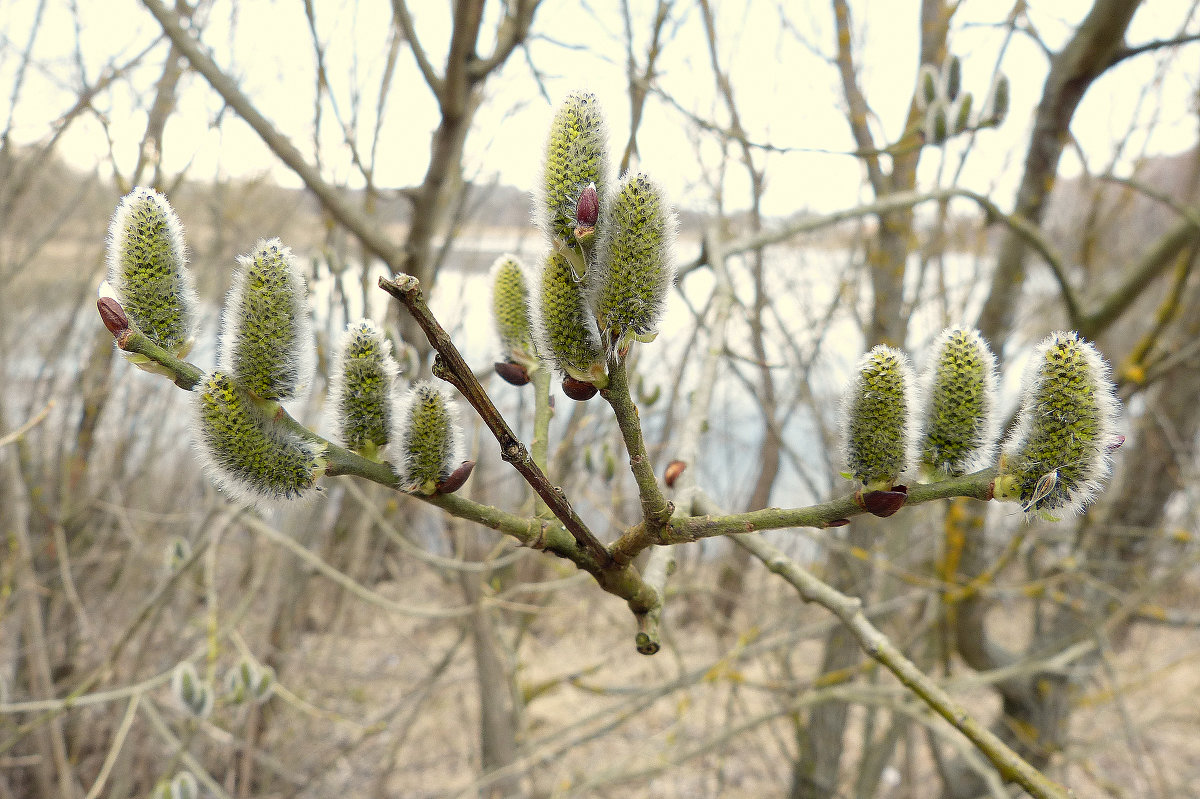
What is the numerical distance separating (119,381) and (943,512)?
4.01 m

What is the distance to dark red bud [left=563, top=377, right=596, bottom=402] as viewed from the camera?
737 mm

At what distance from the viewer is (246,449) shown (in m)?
0.76

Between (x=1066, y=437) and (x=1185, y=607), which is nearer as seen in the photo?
(x=1066, y=437)

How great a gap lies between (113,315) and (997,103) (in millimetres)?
2328

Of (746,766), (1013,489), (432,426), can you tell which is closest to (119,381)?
(432,426)

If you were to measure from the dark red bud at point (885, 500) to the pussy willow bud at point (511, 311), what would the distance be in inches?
17.0

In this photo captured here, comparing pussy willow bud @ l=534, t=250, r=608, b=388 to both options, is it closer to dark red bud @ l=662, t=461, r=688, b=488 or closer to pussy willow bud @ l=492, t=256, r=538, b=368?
pussy willow bud @ l=492, t=256, r=538, b=368

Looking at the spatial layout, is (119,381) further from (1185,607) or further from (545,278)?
(1185,607)

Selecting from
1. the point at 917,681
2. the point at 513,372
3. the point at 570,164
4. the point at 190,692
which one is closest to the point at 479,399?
the point at 570,164

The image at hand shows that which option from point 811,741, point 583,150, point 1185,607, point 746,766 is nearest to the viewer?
point 583,150

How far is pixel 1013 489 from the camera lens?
0.74 metres

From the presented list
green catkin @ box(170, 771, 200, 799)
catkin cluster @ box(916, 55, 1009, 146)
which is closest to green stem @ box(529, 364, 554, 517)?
catkin cluster @ box(916, 55, 1009, 146)

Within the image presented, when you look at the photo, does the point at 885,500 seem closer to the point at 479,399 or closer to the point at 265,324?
the point at 479,399

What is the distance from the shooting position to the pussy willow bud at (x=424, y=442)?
0.79 meters
